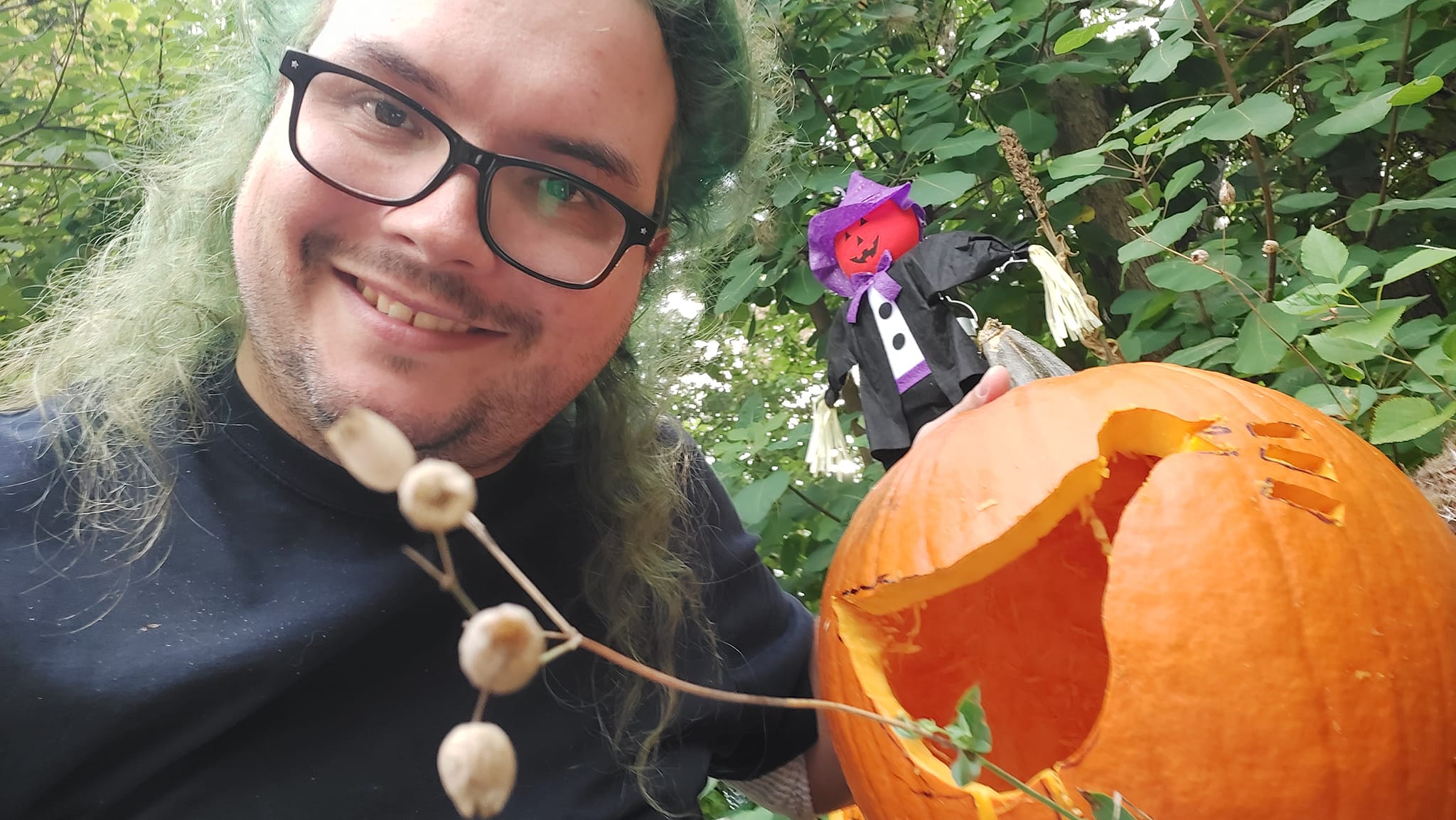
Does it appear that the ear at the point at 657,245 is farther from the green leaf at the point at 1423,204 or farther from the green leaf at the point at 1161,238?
the green leaf at the point at 1423,204

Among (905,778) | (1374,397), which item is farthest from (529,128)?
(1374,397)

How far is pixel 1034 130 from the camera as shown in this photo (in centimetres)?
160

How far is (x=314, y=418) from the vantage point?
33.1 inches

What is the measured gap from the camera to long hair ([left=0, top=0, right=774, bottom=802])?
2.96ft

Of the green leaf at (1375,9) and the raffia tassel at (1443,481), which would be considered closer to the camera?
the raffia tassel at (1443,481)

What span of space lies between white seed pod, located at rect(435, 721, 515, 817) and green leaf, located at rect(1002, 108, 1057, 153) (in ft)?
5.23

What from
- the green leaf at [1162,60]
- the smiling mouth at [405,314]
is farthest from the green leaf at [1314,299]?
the smiling mouth at [405,314]

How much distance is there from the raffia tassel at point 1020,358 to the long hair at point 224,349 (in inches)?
18.6

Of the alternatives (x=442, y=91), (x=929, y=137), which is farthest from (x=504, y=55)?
(x=929, y=137)

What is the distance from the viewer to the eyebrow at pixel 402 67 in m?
0.82

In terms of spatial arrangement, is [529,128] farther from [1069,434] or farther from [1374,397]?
[1374,397]

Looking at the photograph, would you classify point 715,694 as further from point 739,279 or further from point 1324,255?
point 739,279

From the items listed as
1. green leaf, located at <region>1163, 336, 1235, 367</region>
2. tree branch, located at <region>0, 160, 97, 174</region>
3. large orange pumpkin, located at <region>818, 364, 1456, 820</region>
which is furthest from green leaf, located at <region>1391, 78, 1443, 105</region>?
tree branch, located at <region>0, 160, 97, 174</region>

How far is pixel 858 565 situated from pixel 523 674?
0.70 m
